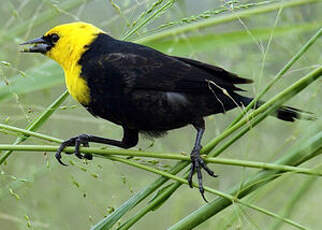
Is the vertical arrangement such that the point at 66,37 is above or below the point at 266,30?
above

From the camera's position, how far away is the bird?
8.65 feet

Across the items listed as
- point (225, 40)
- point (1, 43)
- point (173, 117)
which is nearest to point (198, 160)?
point (173, 117)

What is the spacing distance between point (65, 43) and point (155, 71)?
20.9 inches

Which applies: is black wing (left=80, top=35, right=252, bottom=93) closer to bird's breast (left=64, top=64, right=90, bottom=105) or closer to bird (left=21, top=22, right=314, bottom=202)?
bird (left=21, top=22, right=314, bottom=202)

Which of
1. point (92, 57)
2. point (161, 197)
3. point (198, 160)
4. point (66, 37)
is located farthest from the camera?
point (66, 37)

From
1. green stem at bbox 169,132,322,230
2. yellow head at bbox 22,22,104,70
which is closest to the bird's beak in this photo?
yellow head at bbox 22,22,104,70

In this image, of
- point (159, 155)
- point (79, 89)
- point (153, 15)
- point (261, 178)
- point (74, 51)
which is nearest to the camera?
point (261, 178)

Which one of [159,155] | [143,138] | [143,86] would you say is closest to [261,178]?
[159,155]

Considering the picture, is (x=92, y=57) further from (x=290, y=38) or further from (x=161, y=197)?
(x=161, y=197)

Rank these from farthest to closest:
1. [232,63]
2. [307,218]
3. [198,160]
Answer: [232,63]
[198,160]
[307,218]

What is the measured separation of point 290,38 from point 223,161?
1296mm

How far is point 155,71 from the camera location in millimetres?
2721

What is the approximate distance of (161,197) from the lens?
5.69 ft

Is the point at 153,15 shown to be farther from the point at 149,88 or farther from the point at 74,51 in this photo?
the point at 74,51
